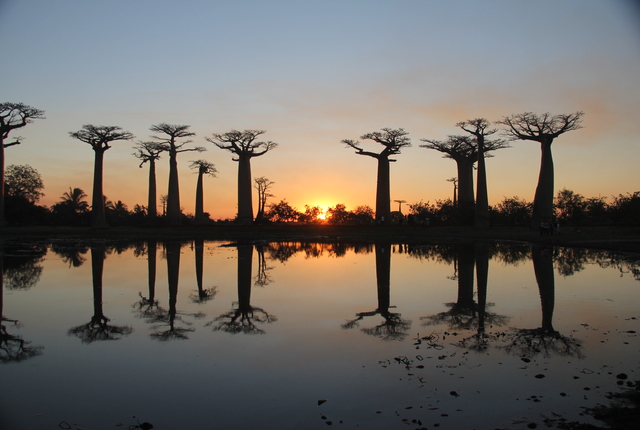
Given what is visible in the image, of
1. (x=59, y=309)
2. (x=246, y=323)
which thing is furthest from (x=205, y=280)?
(x=246, y=323)

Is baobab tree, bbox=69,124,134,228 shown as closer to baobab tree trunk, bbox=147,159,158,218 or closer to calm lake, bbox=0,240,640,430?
baobab tree trunk, bbox=147,159,158,218

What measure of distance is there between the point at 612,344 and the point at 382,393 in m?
3.42

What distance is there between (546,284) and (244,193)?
34.3m

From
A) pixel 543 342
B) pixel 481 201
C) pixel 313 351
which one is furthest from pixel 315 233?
pixel 313 351

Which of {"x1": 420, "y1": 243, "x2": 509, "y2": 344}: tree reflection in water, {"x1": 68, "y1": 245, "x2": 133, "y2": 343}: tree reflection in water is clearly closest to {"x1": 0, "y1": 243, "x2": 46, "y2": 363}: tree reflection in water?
{"x1": 68, "y1": 245, "x2": 133, "y2": 343}: tree reflection in water

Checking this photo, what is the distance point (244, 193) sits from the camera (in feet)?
141

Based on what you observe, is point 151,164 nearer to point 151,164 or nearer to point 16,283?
point 151,164

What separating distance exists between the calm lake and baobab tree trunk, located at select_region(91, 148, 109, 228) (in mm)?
29591

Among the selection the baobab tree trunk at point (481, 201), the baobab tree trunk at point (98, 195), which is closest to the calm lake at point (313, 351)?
the baobab tree trunk at point (481, 201)

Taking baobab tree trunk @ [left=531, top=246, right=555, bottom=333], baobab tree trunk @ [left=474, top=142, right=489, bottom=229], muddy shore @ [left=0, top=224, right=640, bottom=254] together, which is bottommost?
baobab tree trunk @ [left=531, top=246, right=555, bottom=333]

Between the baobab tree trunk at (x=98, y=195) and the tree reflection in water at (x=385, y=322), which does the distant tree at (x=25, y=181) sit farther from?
the tree reflection in water at (x=385, y=322)

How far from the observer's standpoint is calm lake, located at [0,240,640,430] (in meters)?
4.20

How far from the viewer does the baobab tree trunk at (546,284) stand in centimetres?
747

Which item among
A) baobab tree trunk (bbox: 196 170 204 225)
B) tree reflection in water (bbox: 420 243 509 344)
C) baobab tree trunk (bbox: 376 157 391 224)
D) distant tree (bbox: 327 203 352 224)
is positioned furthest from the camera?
distant tree (bbox: 327 203 352 224)
